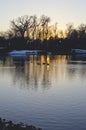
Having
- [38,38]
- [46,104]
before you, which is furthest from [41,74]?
[38,38]

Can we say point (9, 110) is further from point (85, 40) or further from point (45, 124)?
point (85, 40)

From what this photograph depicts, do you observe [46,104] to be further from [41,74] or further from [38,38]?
[38,38]

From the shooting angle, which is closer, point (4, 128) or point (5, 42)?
point (4, 128)

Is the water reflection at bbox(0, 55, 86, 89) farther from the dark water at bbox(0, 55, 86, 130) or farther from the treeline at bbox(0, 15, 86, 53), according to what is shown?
the treeline at bbox(0, 15, 86, 53)

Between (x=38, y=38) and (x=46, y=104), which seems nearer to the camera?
(x=46, y=104)

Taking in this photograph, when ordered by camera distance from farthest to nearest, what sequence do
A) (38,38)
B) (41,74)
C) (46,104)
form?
1. (38,38)
2. (41,74)
3. (46,104)

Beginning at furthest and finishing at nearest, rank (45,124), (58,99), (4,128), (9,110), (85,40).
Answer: (85,40), (58,99), (9,110), (45,124), (4,128)

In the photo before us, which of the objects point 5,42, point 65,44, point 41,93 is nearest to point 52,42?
point 65,44

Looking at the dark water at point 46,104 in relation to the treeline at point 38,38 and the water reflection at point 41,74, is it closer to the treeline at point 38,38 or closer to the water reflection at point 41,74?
the water reflection at point 41,74

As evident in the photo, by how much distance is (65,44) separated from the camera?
432 feet

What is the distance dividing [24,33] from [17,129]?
124861 mm

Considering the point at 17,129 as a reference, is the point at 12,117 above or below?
below

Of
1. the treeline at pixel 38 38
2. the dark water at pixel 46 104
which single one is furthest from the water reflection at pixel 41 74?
the treeline at pixel 38 38

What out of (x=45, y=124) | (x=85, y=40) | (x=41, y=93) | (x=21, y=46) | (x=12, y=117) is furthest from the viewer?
(x=85, y=40)
